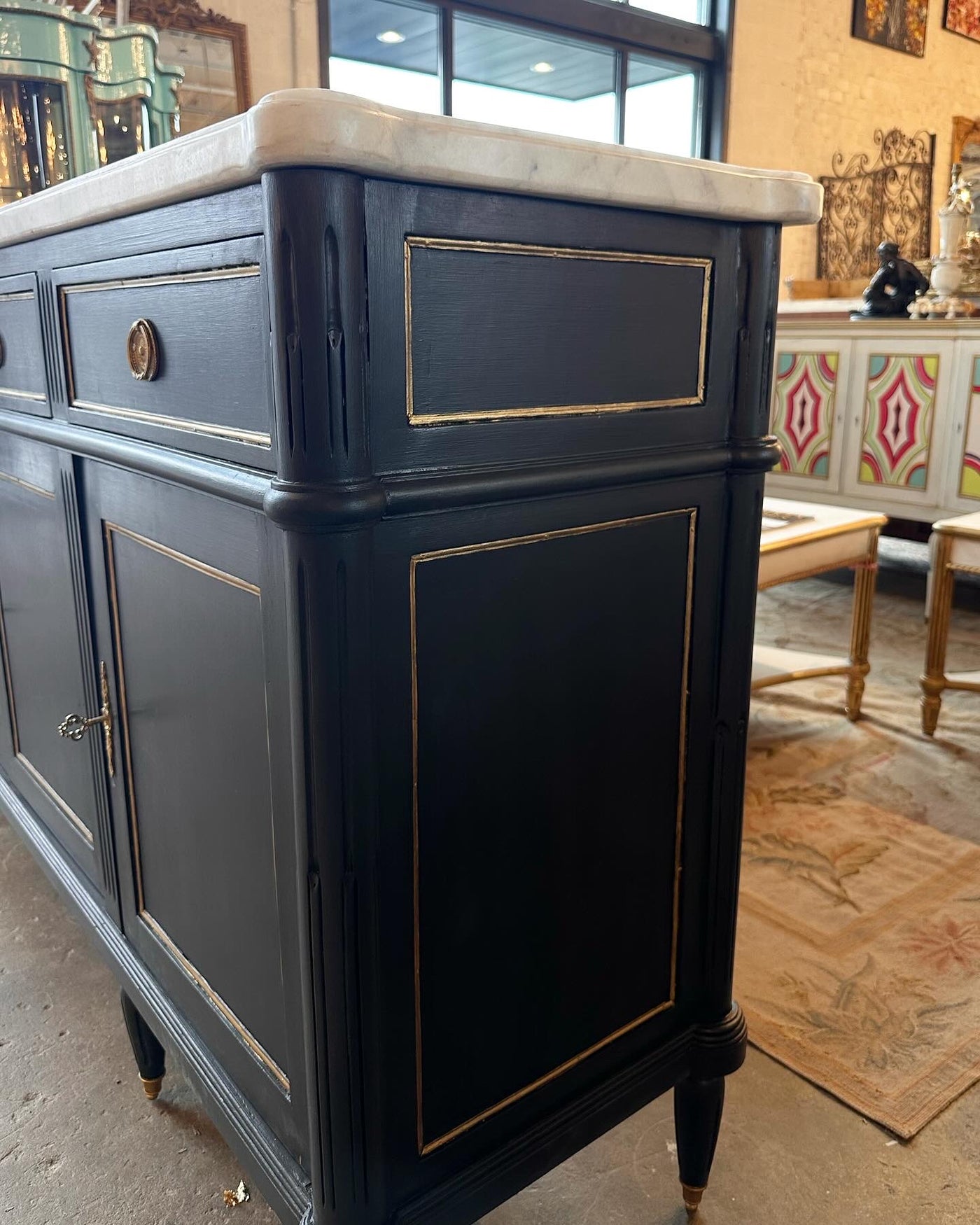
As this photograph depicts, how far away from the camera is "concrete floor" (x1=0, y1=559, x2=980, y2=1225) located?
1362 mm

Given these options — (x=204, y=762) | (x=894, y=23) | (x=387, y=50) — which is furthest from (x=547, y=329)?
(x=894, y=23)

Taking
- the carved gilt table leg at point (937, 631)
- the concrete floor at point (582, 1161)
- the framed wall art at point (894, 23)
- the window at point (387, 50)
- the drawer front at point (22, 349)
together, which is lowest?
the concrete floor at point (582, 1161)

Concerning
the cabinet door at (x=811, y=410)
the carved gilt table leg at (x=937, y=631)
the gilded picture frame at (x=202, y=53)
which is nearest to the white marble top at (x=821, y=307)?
the cabinet door at (x=811, y=410)

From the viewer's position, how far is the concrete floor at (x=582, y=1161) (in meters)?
1.36

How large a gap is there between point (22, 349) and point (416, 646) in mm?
938

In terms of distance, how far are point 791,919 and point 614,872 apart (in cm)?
102

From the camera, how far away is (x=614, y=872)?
1177 mm

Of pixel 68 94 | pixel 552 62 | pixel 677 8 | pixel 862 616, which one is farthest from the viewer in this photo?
pixel 677 8

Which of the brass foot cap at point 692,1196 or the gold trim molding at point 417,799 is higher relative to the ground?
the gold trim molding at point 417,799

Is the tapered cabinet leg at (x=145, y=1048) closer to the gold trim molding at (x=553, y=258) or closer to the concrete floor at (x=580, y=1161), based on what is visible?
the concrete floor at (x=580, y=1161)

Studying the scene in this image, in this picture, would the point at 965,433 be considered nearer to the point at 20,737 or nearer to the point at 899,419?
the point at 899,419

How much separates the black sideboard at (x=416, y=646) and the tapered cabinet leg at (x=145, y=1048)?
0.56ft

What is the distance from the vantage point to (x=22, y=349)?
58.4 inches

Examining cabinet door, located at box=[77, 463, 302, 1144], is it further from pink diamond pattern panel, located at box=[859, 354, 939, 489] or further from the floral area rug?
pink diamond pattern panel, located at box=[859, 354, 939, 489]
